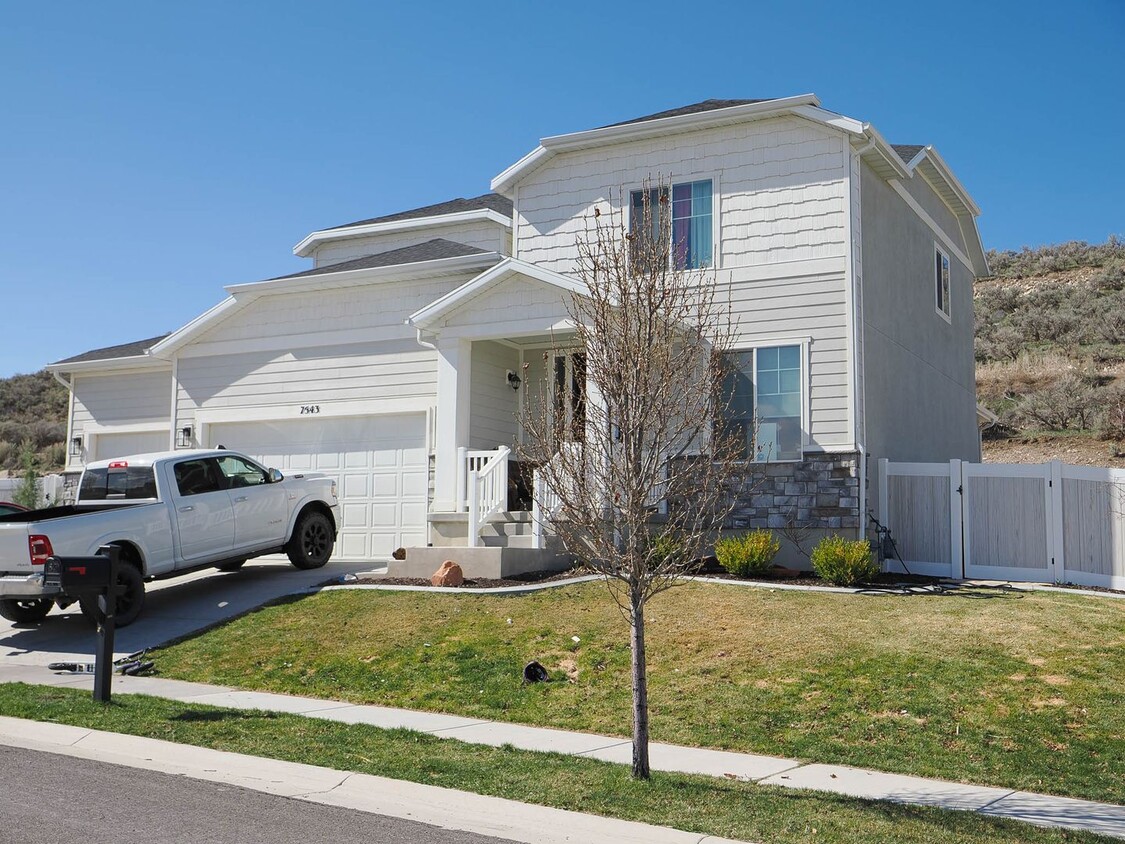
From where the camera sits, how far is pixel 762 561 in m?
13.7

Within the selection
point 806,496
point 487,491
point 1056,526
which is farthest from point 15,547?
point 1056,526

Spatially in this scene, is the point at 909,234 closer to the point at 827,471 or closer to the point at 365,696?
the point at 827,471

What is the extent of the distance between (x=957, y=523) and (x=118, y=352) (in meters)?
16.3

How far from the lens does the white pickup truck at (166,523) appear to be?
12148mm

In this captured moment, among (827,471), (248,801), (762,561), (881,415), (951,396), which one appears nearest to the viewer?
(248,801)

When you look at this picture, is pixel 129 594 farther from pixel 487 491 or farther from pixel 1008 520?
pixel 1008 520

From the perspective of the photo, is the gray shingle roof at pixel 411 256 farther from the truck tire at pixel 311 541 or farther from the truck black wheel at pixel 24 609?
the truck black wheel at pixel 24 609

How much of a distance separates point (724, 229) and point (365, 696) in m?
9.14

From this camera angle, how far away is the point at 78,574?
9422mm

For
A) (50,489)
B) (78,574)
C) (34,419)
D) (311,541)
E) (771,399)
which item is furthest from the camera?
(34,419)

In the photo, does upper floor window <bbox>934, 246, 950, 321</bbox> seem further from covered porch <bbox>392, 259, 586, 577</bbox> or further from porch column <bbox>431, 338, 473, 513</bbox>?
porch column <bbox>431, 338, 473, 513</bbox>

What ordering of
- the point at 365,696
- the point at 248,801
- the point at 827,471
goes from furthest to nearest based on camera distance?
1. the point at 827,471
2. the point at 365,696
3. the point at 248,801

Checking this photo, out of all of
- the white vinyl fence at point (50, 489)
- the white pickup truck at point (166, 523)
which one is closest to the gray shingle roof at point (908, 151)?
the white pickup truck at point (166, 523)

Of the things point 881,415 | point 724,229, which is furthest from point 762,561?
point 724,229
